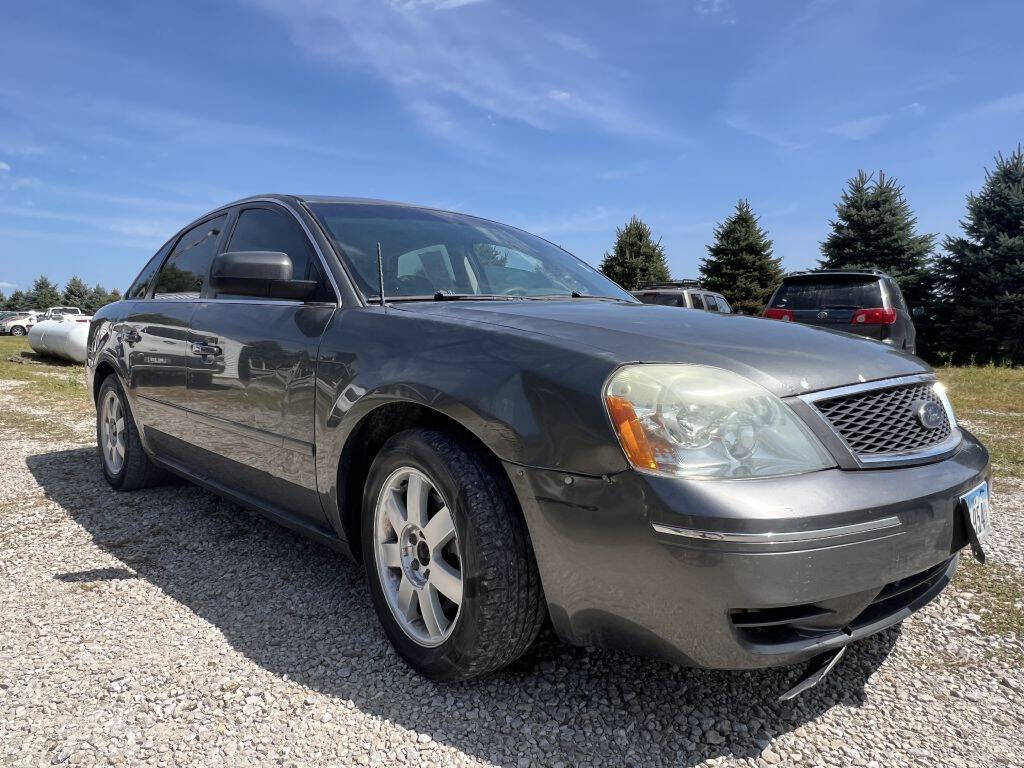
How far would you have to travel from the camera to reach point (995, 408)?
7883 mm

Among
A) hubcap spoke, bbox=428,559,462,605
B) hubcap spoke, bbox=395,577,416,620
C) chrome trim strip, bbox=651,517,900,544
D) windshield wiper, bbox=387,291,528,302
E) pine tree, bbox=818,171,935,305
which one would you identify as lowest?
hubcap spoke, bbox=395,577,416,620

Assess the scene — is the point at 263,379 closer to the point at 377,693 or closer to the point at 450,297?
the point at 450,297

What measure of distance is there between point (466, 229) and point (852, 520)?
2.11m

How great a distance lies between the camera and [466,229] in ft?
10.2

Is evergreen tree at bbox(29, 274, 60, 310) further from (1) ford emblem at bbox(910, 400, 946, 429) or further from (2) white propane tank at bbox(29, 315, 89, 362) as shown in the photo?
(1) ford emblem at bbox(910, 400, 946, 429)

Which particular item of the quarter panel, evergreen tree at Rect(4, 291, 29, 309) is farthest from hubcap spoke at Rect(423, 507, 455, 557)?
evergreen tree at Rect(4, 291, 29, 309)

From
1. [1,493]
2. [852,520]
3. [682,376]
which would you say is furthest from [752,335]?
[1,493]

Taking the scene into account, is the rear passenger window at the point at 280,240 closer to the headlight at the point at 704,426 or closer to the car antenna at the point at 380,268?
the car antenna at the point at 380,268

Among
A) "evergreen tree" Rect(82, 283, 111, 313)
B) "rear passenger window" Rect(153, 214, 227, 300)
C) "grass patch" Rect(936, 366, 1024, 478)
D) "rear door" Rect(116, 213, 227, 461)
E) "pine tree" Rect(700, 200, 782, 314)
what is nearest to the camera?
"rear door" Rect(116, 213, 227, 461)

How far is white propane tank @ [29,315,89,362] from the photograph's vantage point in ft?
48.2

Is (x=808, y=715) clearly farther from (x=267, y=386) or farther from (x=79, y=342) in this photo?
(x=79, y=342)

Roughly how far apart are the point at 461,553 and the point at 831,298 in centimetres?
751

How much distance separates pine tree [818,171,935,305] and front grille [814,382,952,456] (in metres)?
19.4

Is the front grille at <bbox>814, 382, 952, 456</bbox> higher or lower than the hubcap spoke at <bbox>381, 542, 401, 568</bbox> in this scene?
higher
